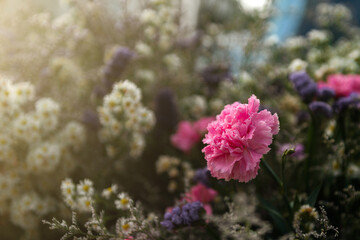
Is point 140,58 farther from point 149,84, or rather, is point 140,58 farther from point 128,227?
point 128,227

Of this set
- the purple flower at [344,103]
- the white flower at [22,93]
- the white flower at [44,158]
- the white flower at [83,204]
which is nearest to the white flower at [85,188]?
the white flower at [83,204]

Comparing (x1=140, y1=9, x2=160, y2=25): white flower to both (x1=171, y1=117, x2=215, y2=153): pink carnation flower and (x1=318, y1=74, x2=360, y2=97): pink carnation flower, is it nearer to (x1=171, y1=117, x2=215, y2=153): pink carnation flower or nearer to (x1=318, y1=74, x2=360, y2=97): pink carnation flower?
(x1=171, y1=117, x2=215, y2=153): pink carnation flower

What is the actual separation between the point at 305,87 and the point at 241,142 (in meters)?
0.31

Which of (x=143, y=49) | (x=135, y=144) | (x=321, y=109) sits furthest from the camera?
→ (x=143, y=49)

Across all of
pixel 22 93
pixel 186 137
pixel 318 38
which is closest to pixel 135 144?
pixel 186 137

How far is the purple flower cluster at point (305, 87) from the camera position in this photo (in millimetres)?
642

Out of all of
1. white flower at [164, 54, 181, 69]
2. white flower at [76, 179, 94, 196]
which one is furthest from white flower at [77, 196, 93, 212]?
white flower at [164, 54, 181, 69]

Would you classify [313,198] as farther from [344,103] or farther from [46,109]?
[46,109]

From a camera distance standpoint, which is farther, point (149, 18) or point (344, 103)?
point (149, 18)

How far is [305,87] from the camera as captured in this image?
0.65m

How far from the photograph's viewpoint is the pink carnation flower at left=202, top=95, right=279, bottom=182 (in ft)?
1.33

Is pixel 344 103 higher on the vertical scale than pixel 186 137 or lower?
lower

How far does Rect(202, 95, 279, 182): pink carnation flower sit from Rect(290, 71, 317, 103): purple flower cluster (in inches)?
10.3

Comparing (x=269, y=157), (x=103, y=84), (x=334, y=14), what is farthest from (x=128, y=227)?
(x=334, y=14)
